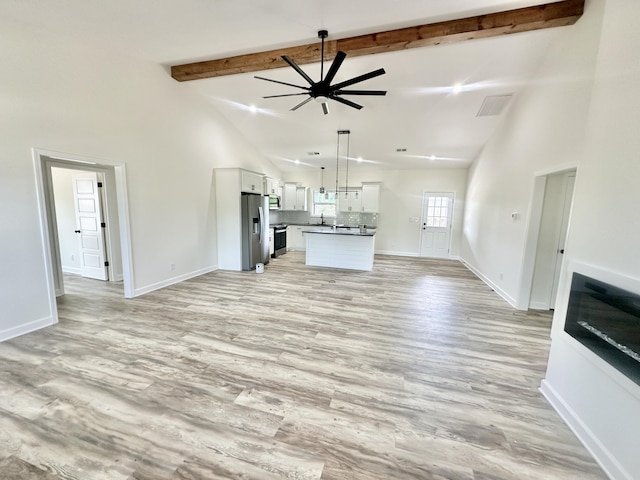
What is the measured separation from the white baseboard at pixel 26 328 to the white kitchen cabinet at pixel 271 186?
521 cm

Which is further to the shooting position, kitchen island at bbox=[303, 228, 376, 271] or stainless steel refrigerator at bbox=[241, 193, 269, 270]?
kitchen island at bbox=[303, 228, 376, 271]

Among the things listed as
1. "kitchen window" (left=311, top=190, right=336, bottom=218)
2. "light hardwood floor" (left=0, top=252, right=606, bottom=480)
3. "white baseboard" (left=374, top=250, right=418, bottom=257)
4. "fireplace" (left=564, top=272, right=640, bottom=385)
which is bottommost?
"light hardwood floor" (left=0, top=252, right=606, bottom=480)

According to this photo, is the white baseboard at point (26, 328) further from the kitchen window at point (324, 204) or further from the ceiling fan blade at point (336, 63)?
the kitchen window at point (324, 204)

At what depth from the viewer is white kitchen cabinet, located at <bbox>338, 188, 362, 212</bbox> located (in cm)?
819

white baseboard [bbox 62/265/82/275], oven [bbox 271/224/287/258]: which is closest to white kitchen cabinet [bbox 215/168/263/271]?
oven [bbox 271/224/287/258]

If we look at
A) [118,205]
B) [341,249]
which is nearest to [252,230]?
[341,249]

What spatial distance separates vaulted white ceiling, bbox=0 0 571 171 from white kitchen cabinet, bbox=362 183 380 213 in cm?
166

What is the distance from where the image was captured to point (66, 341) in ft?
9.16

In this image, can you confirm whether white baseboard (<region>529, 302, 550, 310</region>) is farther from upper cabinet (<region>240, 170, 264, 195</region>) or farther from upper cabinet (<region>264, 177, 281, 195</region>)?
upper cabinet (<region>264, 177, 281, 195</region>)

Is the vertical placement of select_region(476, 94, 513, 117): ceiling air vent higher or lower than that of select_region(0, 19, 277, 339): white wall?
higher

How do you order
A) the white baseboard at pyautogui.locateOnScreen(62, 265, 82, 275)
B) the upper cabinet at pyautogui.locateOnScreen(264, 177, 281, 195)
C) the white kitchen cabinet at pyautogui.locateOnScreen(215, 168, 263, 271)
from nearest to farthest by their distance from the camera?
1. the white baseboard at pyautogui.locateOnScreen(62, 265, 82, 275)
2. the white kitchen cabinet at pyautogui.locateOnScreen(215, 168, 263, 271)
3. the upper cabinet at pyautogui.locateOnScreen(264, 177, 281, 195)

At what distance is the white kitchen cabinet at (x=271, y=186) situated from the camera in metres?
7.43

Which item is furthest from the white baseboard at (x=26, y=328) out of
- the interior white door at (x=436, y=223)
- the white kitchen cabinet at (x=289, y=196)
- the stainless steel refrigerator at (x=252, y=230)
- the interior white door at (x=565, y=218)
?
the interior white door at (x=436, y=223)

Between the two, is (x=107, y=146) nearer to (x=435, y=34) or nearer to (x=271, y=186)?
(x=271, y=186)
